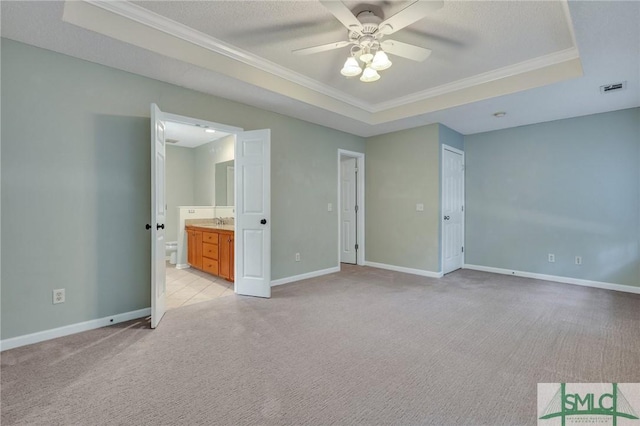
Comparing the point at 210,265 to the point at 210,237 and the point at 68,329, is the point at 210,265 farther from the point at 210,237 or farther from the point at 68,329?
the point at 68,329

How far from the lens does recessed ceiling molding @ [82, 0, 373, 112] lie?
241cm

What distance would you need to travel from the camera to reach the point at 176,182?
6.93m

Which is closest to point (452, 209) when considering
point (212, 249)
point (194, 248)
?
point (212, 249)

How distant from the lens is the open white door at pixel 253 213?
3.78 m

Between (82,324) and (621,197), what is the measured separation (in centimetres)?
648

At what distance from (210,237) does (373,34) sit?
3.75 meters

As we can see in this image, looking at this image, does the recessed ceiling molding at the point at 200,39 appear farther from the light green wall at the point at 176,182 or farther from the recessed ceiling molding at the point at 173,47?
the light green wall at the point at 176,182

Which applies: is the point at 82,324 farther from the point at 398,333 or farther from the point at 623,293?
the point at 623,293

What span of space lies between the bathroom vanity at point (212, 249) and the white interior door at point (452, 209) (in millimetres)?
3407

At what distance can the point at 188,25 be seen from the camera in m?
2.69

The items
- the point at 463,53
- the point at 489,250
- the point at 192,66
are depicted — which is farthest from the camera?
the point at 489,250

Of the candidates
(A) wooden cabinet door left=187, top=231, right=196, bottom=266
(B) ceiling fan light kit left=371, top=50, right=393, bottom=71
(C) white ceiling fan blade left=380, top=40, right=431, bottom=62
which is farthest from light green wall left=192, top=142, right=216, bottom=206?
(C) white ceiling fan blade left=380, top=40, right=431, bottom=62

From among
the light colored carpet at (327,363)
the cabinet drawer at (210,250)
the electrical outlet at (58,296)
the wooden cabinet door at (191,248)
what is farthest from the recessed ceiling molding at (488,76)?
the electrical outlet at (58,296)

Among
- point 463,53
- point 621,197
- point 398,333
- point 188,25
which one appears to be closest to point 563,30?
point 463,53
